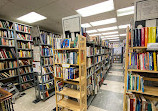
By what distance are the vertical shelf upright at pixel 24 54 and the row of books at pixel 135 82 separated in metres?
3.85

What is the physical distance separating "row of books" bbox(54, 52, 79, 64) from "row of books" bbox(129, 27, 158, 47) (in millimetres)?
1027

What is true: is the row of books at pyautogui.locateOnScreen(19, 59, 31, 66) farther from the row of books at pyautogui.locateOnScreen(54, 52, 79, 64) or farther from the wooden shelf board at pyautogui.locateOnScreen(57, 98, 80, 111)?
the wooden shelf board at pyautogui.locateOnScreen(57, 98, 80, 111)

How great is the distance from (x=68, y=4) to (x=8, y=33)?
2.62 m

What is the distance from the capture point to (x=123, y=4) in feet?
7.04

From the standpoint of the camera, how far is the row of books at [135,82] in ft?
3.87

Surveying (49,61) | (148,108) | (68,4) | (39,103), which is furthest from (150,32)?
(39,103)

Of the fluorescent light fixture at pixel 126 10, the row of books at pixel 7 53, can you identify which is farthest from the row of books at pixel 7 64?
the fluorescent light fixture at pixel 126 10

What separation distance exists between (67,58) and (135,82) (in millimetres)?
1328

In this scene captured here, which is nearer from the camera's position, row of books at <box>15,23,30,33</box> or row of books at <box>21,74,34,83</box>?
row of books at <box>15,23,30,33</box>

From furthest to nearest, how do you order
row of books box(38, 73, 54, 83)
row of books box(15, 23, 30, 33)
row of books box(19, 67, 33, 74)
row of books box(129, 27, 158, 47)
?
1. row of books box(19, 67, 33, 74)
2. row of books box(15, 23, 30, 33)
3. row of books box(38, 73, 54, 83)
4. row of books box(129, 27, 158, 47)

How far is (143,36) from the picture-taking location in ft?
3.82

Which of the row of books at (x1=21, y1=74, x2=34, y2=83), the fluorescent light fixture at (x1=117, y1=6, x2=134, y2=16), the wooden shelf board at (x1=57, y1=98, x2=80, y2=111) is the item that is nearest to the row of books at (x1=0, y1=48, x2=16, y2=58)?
the row of books at (x1=21, y1=74, x2=34, y2=83)

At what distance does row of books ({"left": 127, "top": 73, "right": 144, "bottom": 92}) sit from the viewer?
3.87 feet

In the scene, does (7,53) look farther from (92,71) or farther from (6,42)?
(92,71)
